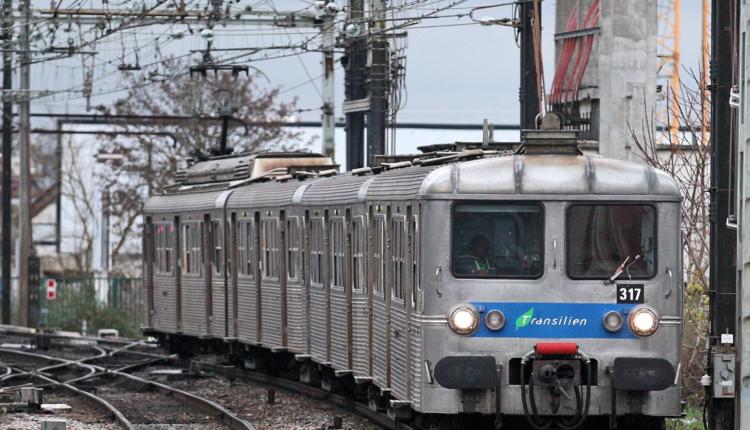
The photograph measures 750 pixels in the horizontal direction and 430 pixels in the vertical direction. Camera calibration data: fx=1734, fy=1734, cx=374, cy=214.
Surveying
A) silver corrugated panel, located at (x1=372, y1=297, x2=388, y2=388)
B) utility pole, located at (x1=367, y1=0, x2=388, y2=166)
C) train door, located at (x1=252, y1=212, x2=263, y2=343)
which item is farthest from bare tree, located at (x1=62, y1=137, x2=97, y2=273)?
silver corrugated panel, located at (x1=372, y1=297, x2=388, y2=388)

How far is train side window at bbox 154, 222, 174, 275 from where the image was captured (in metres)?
26.5

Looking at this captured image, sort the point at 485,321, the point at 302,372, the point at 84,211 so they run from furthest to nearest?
the point at 84,211 → the point at 302,372 → the point at 485,321

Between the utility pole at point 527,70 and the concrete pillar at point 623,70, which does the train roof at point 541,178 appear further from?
the concrete pillar at point 623,70

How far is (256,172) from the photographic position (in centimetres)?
2430

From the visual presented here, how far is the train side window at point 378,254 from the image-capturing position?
1543 cm

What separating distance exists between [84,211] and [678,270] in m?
46.6

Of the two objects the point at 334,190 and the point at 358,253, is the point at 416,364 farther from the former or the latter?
the point at 334,190

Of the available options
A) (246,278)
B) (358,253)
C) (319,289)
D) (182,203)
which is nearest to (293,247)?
(319,289)

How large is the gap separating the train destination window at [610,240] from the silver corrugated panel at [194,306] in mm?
12167

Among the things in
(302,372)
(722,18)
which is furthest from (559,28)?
(722,18)

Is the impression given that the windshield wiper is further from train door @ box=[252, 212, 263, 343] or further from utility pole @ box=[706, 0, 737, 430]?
train door @ box=[252, 212, 263, 343]

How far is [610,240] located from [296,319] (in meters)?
7.73

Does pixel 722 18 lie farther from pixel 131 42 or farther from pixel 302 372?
pixel 131 42

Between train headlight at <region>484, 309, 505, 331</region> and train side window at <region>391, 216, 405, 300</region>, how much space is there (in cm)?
139
